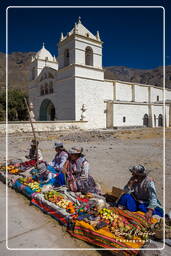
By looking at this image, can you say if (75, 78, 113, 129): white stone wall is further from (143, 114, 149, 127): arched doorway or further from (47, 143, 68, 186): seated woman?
(47, 143, 68, 186): seated woman

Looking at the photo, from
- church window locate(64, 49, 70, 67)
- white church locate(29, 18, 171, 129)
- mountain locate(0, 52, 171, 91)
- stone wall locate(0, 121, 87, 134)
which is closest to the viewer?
stone wall locate(0, 121, 87, 134)

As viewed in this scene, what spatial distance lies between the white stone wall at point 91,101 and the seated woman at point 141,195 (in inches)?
759

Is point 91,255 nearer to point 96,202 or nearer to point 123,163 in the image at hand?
point 96,202

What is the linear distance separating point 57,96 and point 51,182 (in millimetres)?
21869

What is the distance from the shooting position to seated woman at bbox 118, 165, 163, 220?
2.82 meters

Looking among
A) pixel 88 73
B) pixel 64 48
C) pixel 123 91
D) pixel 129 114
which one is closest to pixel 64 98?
pixel 88 73

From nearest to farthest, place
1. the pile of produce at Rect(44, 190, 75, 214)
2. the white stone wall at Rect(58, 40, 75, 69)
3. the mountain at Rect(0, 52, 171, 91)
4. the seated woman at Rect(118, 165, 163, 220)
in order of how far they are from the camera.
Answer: the seated woman at Rect(118, 165, 163, 220) < the pile of produce at Rect(44, 190, 75, 214) < the white stone wall at Rect(58, 40, 75, 69) < the mountain at Rect(0, 52, 171, 91)

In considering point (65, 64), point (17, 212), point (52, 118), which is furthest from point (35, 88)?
point (17, 212)

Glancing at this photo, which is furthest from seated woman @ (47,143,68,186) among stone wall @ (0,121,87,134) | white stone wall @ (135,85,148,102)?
white stone wall @ (135,85,148,102)

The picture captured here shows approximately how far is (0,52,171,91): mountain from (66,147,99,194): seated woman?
7789cm

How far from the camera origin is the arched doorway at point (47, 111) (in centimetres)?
2855

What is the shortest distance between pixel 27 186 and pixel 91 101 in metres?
20.0

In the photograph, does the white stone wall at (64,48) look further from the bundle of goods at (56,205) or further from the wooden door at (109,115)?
the bundle of goods at (56,205)

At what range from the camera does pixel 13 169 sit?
5422mm
